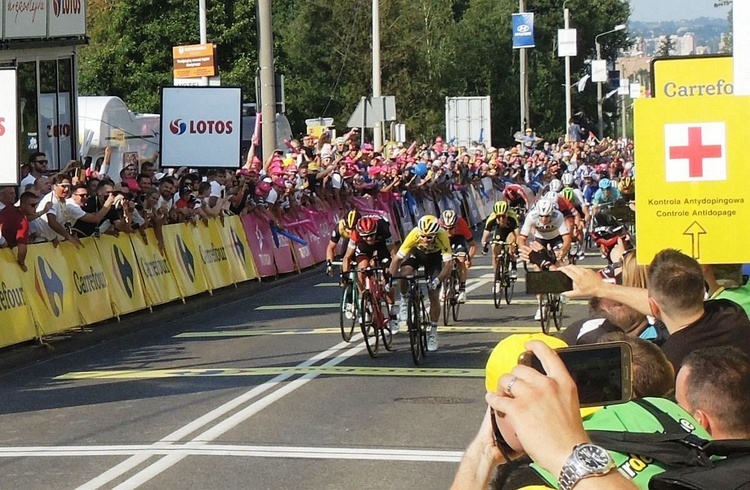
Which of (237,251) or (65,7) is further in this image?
(65,7)

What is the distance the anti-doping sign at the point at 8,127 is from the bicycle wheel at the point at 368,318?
153 inches

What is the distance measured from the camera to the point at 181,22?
59188 mm

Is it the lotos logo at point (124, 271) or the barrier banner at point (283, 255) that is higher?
the lotos logo at point (124, 271)

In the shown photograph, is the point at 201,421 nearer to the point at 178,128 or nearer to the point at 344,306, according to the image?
the point at 344,306

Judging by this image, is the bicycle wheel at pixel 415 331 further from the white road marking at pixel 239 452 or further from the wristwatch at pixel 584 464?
the wristwatch at pixel 584 464

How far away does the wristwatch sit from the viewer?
241cm

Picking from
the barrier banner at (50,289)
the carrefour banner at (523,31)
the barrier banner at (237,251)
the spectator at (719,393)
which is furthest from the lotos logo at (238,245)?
the carrefour banner at (523,31)

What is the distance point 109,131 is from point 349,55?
120 ft

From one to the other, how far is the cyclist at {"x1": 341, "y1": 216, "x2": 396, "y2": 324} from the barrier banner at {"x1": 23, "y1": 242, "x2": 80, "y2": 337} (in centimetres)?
348

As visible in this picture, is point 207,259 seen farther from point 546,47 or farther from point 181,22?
point 546,47

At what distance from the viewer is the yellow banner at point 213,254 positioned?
71.4ft

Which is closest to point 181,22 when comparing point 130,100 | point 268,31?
point 130,100

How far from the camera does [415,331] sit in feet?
47.6

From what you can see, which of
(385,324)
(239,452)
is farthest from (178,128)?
(239,452)
